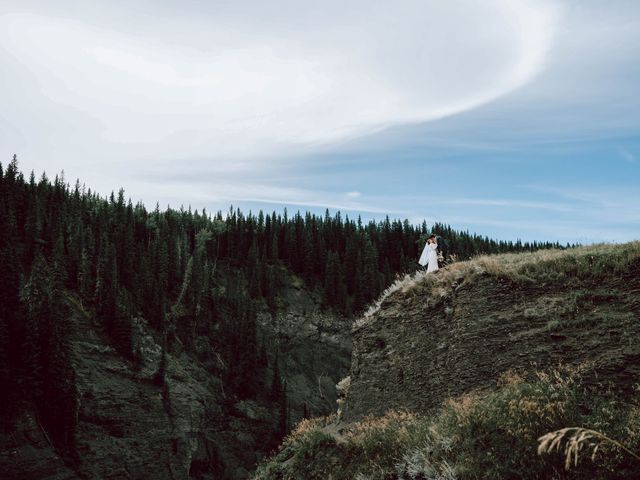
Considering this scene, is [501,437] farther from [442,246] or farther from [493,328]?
[442,246]

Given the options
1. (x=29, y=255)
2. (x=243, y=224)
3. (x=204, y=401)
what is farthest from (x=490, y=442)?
(x=243, y=224)

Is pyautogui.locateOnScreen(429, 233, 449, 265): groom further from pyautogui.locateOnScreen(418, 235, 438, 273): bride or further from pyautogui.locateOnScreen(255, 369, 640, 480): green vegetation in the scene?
pyautogui.locateOnScreen(255, 369, 640, 480): green vegetation

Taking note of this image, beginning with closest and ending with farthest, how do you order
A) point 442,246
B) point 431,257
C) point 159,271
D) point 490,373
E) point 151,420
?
point 490,373, point 431,257, point 442,246, point 151,420, point 159,271

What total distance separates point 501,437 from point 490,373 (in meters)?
2.89

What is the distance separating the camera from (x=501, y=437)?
10625 mm

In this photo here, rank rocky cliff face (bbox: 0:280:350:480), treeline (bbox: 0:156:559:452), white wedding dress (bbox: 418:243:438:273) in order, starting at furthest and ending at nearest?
1. treeline (bbox: 0:156:559:452)
2. rocky cliff face (bbox: 0:280:350:480)
3. white wedding dress (bbox: 418:243:438:273)

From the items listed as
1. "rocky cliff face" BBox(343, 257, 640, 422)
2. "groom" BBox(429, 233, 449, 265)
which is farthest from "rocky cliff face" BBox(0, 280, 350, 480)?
"groom" BBox(429, 233, 449, 265)

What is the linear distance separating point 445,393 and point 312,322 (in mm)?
116954

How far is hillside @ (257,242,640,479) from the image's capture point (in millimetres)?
10414

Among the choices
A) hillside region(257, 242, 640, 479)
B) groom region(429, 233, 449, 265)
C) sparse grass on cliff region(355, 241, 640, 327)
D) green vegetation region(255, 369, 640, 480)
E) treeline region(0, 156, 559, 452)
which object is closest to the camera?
green vegetation region(255, 369, 640, 480)

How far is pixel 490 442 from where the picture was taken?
10742mm

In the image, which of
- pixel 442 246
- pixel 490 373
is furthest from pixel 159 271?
pixel 490 373

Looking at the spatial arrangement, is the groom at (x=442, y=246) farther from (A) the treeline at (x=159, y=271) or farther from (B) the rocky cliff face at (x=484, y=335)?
(A) the treeline at (x=159, y=271)

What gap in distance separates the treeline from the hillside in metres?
55.4
